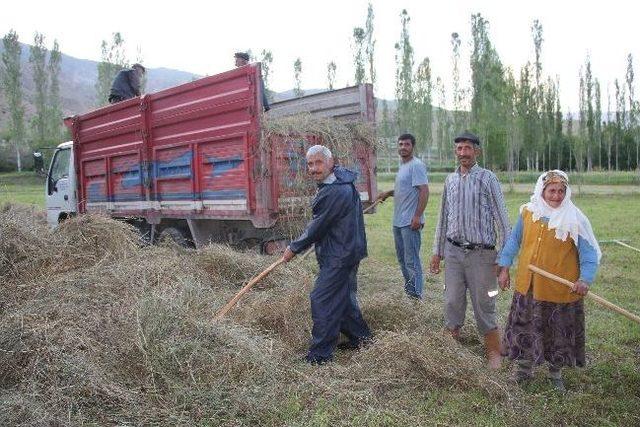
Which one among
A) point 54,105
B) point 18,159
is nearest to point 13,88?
point 54,105

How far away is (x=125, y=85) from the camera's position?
28.1ft

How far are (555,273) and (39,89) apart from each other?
50.5 meters

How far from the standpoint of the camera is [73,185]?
29.2 feet

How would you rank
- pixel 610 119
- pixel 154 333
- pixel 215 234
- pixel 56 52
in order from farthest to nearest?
1. pixel 56 52
2. pixel 610 119
3. pixel 215 234
4. pixel 154 333

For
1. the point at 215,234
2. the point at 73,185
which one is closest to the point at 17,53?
the point at 73,185

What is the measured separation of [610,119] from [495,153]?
882 cm

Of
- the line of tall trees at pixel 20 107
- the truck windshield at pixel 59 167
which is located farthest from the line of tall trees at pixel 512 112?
the line of tall trees at pixel 20 107

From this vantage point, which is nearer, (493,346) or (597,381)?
(597,381)

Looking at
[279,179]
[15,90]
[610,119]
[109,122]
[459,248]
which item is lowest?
[459,248]

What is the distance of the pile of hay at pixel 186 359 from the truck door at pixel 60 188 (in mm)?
4339

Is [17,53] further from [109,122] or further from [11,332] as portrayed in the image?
[11,332]

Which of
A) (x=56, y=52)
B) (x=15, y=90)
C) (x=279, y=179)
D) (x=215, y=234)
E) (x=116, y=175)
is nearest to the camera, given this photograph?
(x=279, y=179)

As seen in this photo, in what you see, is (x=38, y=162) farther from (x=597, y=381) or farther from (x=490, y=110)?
(x=490, y=110)

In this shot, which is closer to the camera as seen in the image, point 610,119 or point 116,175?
point 116,175
